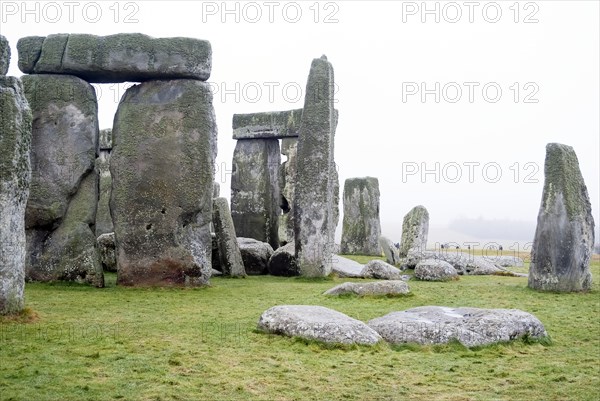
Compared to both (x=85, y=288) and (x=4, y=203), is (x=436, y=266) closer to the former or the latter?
(x=85, y=288)

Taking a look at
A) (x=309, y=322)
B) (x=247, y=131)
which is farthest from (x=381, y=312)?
(x=247, y=131)

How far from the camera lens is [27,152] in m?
7.63

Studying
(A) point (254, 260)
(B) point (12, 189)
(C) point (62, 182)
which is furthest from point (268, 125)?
(B) point (12, 189)

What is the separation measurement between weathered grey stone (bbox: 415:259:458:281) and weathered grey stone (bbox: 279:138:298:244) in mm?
6306

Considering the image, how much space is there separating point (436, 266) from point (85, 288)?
6.32 meters

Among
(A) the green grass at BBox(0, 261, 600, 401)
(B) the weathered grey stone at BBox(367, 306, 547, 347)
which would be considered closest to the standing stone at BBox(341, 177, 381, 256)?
(A) the green grass at BBox(0, 261, 600, 401)

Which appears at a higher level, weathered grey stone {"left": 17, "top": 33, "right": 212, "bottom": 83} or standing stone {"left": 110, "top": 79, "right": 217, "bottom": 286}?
weathered grey stone {"left": 17, "top": 33, "right": 212, "bottom": 83}

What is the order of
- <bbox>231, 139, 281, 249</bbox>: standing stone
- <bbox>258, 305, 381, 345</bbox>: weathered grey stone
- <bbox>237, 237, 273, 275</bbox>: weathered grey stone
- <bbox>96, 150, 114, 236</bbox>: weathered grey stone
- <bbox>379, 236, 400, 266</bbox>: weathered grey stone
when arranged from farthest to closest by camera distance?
<bbox>231, 139, 281, 249</bbox>: standing stone < <bbox>379, 236, 400, 266</bbox>: weathered grey stone < <bbox>96, 150, 114, 236</bbox>: weathered grey stone < <bbox>237, 237, 273, 275</bbox>: weathered grey stone < <bbox>258, 305, 381, 345</bbox>: weathered grey stone

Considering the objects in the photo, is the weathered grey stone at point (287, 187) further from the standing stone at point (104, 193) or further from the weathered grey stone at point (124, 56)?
the weathered grey stone at point (124, 56)

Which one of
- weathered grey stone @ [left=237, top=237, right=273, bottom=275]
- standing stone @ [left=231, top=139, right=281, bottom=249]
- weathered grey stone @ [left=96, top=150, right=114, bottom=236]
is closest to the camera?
weathered grey stone @ [left=237, top=237, right=273, bottom=275]

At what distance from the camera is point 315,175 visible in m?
13.7

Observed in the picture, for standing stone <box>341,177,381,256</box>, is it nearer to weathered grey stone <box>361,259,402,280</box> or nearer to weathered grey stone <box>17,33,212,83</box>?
weathered grey stone <box>361,259,402,280</box>

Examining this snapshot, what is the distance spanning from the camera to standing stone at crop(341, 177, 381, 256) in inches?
873

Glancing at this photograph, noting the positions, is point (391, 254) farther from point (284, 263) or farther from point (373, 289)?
point (373, 289)
